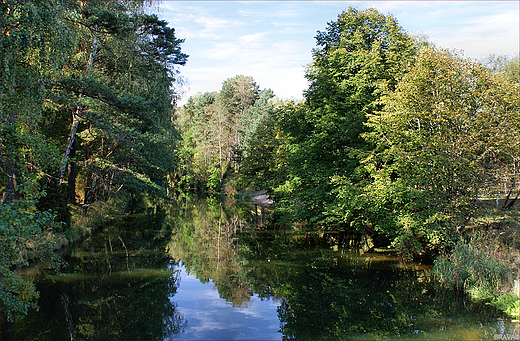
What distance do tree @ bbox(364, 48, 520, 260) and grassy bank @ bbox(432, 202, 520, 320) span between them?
0.67 m

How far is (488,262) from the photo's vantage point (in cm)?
1109

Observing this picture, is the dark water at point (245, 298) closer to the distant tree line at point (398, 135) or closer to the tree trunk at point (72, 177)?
the distant tree line at point (398, 135)

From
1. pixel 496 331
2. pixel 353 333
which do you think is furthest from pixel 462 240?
pixel 353 333

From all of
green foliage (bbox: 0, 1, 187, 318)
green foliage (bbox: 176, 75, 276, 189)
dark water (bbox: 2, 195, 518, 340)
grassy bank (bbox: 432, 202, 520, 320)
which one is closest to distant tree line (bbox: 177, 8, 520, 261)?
grassy bank (bbox: 432, 202, 520, 320)

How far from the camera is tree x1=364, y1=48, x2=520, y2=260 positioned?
12.4 m

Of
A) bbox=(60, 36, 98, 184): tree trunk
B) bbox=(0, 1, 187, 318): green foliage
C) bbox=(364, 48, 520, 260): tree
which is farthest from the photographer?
bbox=(60, 36, 98, 184): tree trunk

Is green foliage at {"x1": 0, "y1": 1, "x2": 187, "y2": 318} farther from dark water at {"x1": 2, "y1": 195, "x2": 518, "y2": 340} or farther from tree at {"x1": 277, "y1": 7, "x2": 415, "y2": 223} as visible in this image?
tree at {"x1": 277, "y1": 7, "x2": 415, "y2": 223}

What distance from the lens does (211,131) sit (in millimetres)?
59656

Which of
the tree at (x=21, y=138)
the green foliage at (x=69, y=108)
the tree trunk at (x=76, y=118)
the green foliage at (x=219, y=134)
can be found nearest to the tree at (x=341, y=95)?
the green foliage at (x=69, y=108)

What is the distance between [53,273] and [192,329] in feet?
22.2

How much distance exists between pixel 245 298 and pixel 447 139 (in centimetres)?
812

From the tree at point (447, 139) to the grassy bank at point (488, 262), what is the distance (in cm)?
67

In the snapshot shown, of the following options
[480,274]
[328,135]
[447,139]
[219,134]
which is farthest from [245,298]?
[219,134]

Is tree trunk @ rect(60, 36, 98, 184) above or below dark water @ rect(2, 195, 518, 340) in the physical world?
above
